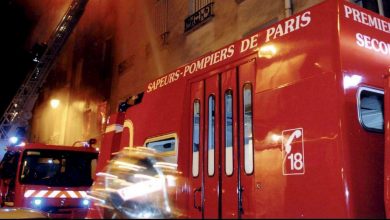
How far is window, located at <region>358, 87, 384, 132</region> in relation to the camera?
361 cm

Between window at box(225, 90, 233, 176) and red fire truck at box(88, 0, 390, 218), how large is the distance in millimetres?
11

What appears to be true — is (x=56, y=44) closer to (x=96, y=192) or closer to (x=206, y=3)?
(x=206, y=3)

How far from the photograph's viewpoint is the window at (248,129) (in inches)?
157

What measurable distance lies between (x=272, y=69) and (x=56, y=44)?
17304mm

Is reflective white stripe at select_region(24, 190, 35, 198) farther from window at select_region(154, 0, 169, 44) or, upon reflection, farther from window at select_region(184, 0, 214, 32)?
window at select_region(154, 0, 169, 44)

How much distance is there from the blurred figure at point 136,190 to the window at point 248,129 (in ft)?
4.51

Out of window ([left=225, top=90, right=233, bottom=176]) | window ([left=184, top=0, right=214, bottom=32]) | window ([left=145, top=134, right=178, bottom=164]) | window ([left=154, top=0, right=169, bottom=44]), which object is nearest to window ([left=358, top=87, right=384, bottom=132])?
window ([left=225, top=90, right=233, bottom=176])

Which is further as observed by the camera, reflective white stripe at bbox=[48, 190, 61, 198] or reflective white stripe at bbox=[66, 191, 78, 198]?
reflective white stripe at bbox=[66, 191, 78, 198]

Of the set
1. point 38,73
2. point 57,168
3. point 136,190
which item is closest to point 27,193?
point 57,168

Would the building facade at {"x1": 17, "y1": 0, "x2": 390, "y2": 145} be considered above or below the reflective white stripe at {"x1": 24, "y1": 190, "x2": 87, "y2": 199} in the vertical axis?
above

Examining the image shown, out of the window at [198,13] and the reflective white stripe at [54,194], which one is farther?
the window at [198,13]

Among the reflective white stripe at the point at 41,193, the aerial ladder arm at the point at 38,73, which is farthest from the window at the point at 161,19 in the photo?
the reflective white stripe at the point at 41,193

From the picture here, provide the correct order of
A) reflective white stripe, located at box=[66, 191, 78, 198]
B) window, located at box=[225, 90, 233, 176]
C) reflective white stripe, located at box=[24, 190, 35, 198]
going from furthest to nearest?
reflective white stripe, located at box=[66, 191, 78, 198] → reflective white stripe, located at box=[24, 190, 35, 198] → window, located at box=[225, 90, 233, 176]

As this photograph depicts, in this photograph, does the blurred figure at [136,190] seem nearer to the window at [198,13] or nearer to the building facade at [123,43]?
the building facade at [123,43]
